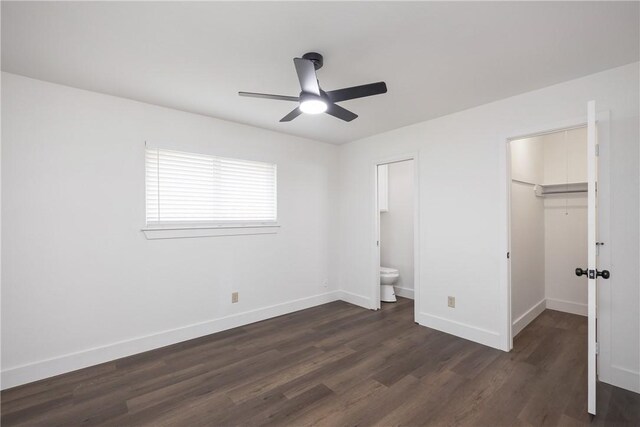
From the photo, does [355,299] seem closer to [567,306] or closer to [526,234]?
[526,234]

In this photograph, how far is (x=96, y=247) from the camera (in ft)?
9.01

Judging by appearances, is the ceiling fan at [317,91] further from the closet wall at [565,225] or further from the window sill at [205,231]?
the closet wall at [565,225]

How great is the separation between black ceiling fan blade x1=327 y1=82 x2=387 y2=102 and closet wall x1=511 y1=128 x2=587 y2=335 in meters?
2.38

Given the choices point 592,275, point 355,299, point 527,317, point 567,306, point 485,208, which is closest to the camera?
point 592,275

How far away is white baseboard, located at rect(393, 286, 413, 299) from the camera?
4.92 metres

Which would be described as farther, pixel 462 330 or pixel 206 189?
pixel 206 189

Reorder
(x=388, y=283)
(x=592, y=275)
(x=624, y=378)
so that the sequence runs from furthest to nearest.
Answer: (x=388, y=283) < (x=624, y=378) < (x=592, y=275)

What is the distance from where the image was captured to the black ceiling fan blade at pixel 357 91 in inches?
81.2

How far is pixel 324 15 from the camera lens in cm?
172

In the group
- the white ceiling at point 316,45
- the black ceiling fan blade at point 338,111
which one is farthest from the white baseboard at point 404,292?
the black ceiling fan blade at point 338,111

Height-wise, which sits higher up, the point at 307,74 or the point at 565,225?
the point at 307,74

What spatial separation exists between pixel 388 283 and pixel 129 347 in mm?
3515

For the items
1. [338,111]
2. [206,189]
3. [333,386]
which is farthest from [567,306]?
[206,189]

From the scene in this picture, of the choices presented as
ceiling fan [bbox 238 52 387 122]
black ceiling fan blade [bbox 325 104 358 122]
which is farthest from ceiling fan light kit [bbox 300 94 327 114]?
black ceiling fan blade [bbox 325 104 358 122]
